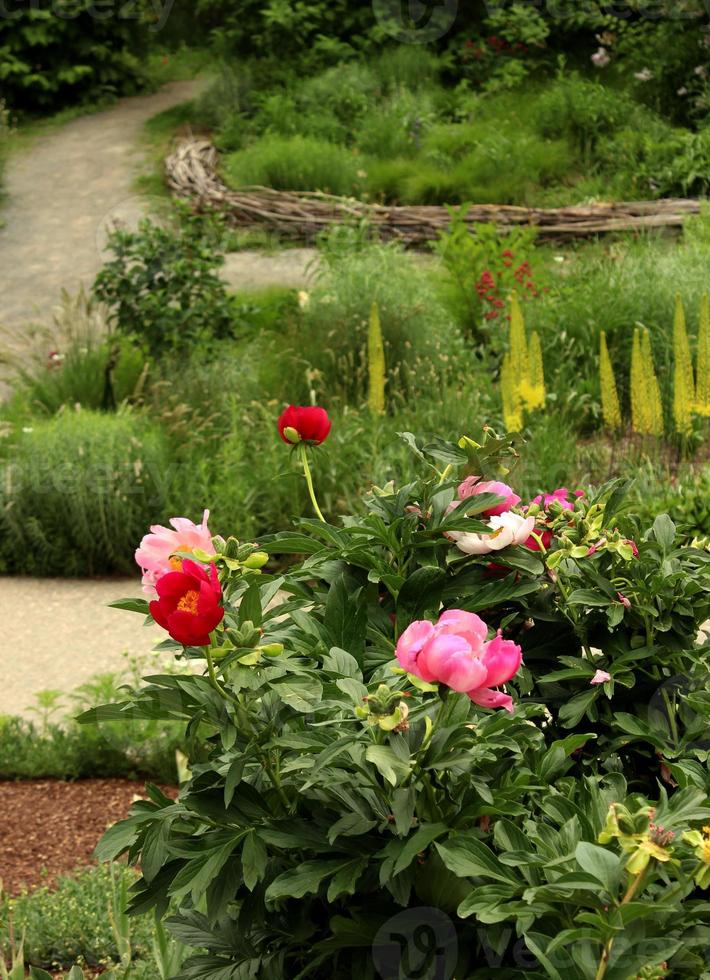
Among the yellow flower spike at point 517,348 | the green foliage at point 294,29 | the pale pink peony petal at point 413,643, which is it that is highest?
the pale pink peony petal at point 413,643

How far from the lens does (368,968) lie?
162cm

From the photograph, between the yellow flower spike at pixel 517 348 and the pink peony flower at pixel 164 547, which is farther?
the yellow flower spike at pixel 517 348

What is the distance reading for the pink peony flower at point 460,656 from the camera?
4.63 feet

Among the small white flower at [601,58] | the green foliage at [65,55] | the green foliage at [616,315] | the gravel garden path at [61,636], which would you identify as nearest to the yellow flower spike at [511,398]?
the green foliage at [616,315]

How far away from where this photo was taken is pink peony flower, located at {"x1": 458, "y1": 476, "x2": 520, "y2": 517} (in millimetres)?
1936

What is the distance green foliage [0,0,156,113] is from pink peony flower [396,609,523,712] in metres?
12.8

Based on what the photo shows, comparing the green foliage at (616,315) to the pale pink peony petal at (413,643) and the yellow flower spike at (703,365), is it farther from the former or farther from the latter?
the pale pink peony petal at (413,643)

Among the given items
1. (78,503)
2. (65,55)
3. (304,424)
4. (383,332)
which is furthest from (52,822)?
(65,55)

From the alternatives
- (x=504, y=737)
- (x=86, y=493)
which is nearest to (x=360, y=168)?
(x=86, y=493)

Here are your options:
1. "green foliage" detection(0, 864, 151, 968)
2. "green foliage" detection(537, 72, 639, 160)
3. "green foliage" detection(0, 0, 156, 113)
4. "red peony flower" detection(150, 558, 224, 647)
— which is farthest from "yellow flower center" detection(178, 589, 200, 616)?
"green foliage" detection(0, 0, 156, 113)

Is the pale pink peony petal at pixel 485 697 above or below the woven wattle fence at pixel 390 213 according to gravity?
above

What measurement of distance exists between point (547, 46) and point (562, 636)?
11903 millimetres

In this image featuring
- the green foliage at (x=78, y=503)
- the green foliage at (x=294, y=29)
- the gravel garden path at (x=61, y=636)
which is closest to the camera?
the gravel garden path at (x=61, y=636)

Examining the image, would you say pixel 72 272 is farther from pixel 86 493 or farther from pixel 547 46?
pixel 547 46
